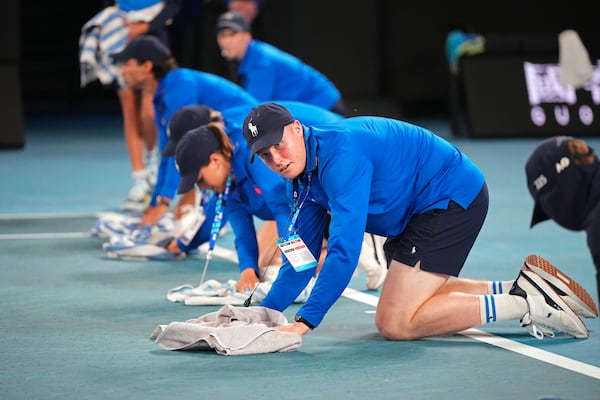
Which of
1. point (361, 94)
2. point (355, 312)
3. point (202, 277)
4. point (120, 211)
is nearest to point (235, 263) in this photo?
point (202, 277)

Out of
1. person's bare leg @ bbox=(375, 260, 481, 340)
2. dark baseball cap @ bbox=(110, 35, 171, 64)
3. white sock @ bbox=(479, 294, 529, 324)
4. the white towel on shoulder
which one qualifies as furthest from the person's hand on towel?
the white towel on shoulder

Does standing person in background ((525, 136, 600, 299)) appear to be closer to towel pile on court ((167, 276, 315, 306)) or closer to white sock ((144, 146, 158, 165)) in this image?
towel pile on court ((167, 276, 315, 306))

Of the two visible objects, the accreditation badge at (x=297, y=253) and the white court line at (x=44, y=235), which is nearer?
the accreditation badge at (x=297, y=253)

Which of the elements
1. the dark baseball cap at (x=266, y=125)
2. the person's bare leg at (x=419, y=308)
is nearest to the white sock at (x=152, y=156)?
the person's bare leg at (x=419, y=308)

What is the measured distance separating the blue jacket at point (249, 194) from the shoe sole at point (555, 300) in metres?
1.29

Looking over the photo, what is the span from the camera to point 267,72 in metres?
9.91

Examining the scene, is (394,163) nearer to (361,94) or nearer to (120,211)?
(120,211)

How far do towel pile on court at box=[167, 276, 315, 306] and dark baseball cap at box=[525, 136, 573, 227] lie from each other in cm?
134

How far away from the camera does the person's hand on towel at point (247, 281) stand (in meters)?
6.73

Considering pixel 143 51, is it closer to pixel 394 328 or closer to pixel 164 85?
pixel 164 85

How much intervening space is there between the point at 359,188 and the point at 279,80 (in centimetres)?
499

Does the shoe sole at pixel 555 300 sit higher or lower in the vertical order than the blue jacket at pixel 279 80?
lower

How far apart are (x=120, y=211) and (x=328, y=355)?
16.7 feet

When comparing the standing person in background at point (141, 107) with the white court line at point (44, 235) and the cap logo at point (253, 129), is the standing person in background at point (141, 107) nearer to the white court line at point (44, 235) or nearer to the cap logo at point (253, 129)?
the white court line at point (44, 235)
